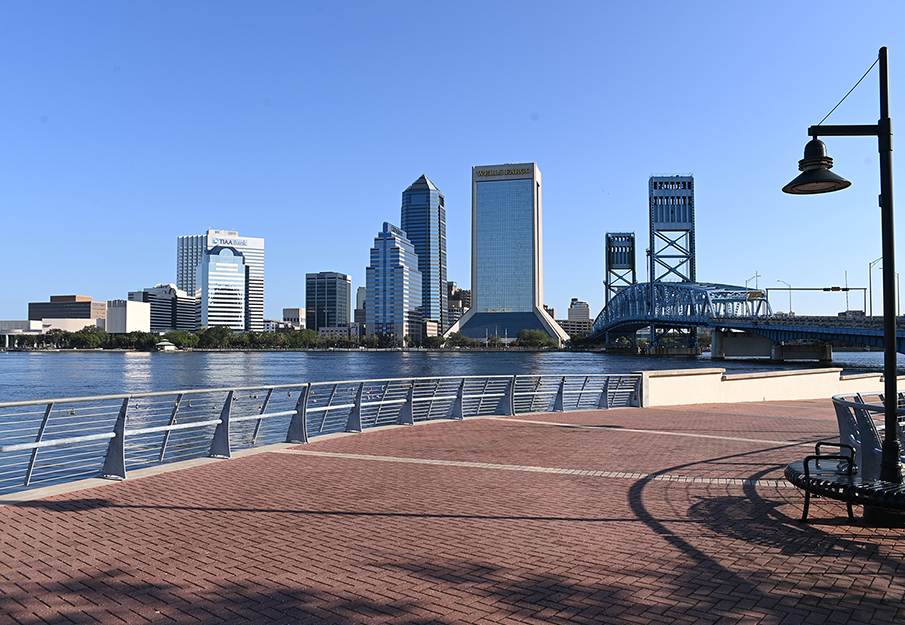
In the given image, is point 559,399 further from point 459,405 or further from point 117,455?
point 117,455

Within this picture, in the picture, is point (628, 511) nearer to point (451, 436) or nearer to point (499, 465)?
point (499, 465)

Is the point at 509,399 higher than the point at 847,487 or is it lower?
lower

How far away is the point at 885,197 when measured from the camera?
6.83m

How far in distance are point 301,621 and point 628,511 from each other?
4070 mm

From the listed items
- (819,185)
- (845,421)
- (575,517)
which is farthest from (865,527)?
(819,185)

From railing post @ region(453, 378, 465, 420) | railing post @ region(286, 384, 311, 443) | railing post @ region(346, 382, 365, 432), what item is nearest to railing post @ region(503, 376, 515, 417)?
railing post @ region(453, 378, 465, 420)

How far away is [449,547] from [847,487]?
363 centimetres

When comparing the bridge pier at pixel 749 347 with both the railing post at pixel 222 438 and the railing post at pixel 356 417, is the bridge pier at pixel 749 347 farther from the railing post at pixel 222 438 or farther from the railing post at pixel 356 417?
the railing post at pixel 222 438

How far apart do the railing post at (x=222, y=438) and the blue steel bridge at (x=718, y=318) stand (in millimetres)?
56976

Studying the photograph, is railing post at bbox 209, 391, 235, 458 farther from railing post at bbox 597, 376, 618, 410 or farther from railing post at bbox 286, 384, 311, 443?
railing post at bbox 597, 376, 618, 410

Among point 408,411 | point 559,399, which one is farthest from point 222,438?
point 559,399

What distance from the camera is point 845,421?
25.7 ft

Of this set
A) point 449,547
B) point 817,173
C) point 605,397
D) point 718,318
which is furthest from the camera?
point 718,318

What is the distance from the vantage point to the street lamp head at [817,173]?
7180mm
